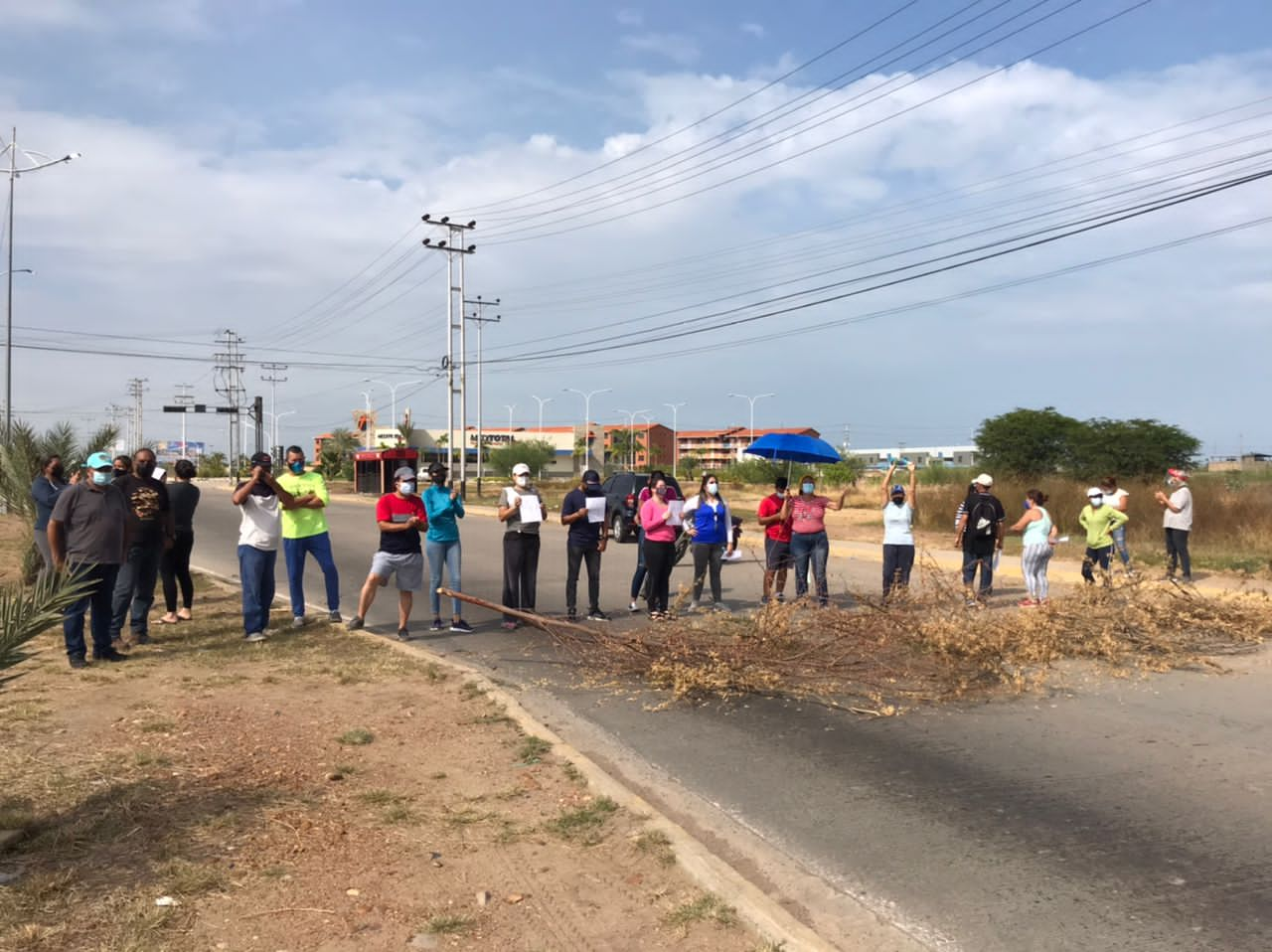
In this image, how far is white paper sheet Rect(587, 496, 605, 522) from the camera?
11.2 meters

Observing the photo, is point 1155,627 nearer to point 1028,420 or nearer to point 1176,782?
point 1176,782

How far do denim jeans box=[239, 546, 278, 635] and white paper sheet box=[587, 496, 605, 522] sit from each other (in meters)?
3.37

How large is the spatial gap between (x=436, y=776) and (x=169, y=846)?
1454mm

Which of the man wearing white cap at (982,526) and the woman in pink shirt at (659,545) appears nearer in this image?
the woman in pink shirt at (659,545)

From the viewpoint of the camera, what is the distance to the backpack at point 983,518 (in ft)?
41.0

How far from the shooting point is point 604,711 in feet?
23.9

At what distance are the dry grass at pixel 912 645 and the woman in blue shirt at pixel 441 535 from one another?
1.57 metres

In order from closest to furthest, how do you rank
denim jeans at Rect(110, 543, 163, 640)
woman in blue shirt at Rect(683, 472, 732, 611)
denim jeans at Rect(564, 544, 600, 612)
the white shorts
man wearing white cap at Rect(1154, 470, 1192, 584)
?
denim jeans at Rect(110, 543, 163, 640)
the white shorts
denim jeans at Rect(564, 544, 600, 612)
woman in blue shirt at Rect(683, 472, 732, 611)
man wearing white cap at Rect(1154, 470, 1192, 584)

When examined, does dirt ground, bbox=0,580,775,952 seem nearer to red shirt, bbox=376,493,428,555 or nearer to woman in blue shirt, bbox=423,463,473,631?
red shirt, bbox=376,493,428,555

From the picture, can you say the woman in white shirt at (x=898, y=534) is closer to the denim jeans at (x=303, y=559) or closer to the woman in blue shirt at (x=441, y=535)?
the woman in blue shirt at (x=441, y=535)

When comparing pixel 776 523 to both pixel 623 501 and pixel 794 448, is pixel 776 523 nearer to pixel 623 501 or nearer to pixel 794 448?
pixel 794 448

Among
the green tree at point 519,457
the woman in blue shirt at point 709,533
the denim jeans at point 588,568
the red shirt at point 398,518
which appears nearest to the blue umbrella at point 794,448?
the woman in blue shirt at point 709,533

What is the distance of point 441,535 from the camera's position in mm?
10297

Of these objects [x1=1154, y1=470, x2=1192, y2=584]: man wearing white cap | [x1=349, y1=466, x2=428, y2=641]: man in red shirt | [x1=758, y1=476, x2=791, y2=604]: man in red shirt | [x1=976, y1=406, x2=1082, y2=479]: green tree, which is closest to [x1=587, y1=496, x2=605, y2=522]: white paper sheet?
[x1=349, y1=466, x2=428, y2=641]: man in red shirt
